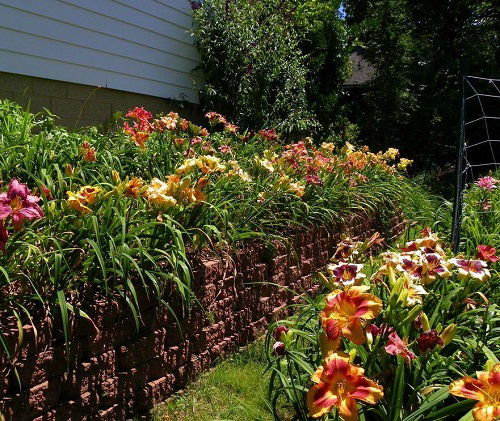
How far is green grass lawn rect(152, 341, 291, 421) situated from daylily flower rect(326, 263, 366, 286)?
0.70 meters

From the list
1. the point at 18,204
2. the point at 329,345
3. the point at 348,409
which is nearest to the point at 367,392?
the point at 348,409

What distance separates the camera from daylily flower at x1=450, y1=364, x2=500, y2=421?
4.45 ft

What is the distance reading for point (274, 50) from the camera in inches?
324

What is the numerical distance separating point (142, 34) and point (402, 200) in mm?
3734

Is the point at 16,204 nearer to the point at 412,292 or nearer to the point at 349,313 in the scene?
the point at 349,313

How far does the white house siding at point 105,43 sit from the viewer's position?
5504 mm

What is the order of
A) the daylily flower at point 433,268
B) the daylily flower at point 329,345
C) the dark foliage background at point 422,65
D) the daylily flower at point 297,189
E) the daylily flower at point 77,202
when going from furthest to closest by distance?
the dark foliage background at point 422,65 → the daylily flower at point 297,189 → the daylily flower at point 77,202 → the daylily flower at point 433,268 → the daylily flower at point 329,345

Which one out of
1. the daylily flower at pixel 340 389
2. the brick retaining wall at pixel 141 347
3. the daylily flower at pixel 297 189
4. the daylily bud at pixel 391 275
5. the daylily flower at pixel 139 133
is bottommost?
the brick retaining wall at pixel 141 347

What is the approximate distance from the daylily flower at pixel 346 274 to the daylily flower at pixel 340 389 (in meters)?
0.44

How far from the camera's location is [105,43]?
6.49 metres

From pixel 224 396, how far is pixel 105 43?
195 inches

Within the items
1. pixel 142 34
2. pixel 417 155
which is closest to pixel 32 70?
pixel 142 34

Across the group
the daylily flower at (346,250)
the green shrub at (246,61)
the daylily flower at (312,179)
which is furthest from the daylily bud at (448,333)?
the green shrub at (246,61)

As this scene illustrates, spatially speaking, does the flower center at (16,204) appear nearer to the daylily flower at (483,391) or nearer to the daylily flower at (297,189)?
the daylily flower at (483,391)
